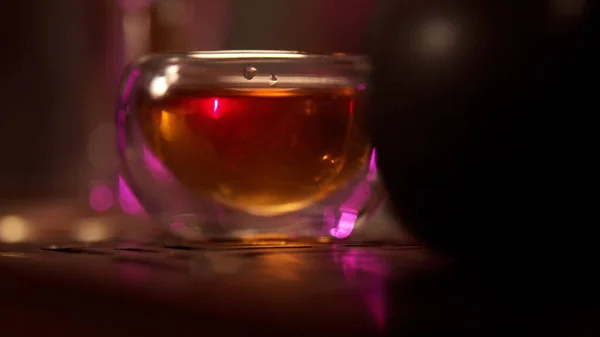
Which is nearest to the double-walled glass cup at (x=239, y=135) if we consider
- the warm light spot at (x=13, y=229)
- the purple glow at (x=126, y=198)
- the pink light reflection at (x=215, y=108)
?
the pink light reflection at (x=215, y=108)

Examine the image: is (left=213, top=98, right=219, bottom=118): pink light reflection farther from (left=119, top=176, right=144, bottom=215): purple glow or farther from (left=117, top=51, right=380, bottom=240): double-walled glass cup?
(left=119, top=176, right=144, bottom=215): purple glow

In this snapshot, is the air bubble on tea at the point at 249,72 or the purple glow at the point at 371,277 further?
the air bubble on tea at the point at 249,72

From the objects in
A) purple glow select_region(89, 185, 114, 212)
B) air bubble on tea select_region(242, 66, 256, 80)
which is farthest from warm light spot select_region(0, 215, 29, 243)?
purple glow select_region(89, 185, 114, 212)

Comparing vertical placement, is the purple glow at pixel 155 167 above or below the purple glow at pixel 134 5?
below

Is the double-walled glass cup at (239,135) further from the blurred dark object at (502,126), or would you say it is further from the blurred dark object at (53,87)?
the blurred dark object at (53,87)

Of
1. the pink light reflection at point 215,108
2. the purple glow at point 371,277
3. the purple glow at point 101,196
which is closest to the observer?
the purple glow at point 371,277

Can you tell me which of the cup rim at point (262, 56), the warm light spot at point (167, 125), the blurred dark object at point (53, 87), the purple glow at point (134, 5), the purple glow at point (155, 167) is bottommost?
the purple glow at point (155, 167)
